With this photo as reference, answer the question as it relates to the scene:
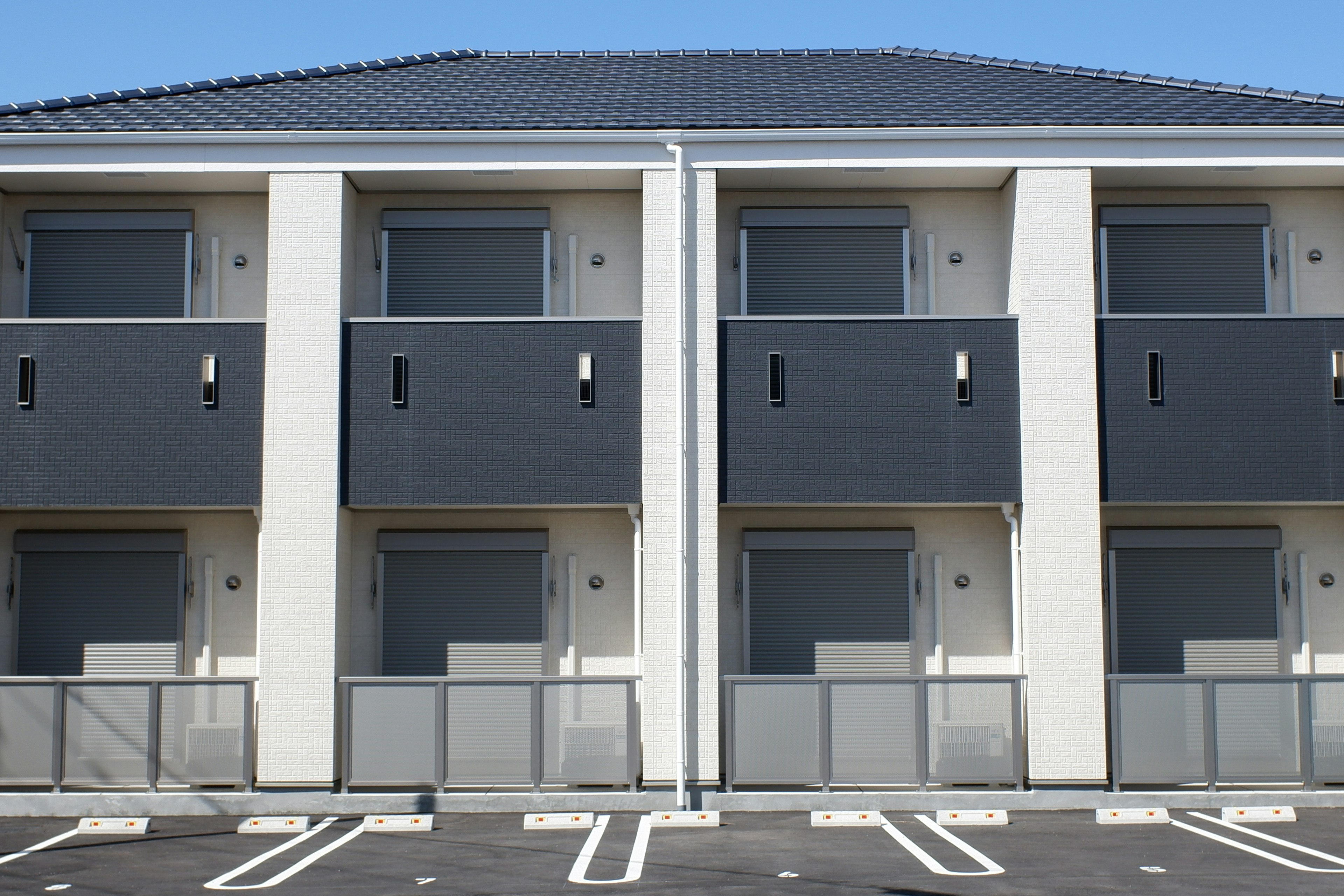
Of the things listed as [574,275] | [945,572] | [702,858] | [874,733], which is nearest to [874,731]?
[874,733]

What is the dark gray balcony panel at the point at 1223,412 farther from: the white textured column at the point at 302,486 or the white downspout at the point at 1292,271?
the white textured column at the point at 302,486

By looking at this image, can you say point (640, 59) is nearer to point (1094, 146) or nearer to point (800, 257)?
point (800, 257)

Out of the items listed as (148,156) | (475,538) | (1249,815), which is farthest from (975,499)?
(148,156)

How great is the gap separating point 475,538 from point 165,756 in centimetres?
409

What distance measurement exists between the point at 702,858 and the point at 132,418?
26.4ft

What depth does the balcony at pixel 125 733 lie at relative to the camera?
530 inches

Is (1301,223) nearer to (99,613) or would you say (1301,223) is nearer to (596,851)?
(596,851)

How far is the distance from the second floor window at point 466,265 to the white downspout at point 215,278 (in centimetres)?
203

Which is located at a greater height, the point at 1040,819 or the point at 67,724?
the point at 67,724

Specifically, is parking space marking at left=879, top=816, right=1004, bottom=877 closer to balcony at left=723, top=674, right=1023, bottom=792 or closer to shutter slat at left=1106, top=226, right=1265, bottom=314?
balcony at left=723, top=674, right=1023, bottom=792

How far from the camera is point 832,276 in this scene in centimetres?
1527

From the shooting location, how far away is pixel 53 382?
14117mm

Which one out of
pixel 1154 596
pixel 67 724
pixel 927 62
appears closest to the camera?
pixel 67 724

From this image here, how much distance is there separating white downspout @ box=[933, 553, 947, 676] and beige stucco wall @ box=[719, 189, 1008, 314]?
3.04m
